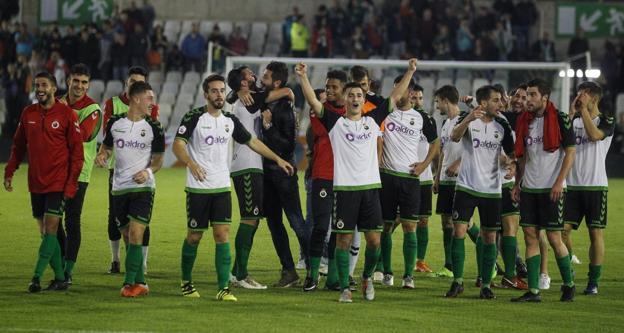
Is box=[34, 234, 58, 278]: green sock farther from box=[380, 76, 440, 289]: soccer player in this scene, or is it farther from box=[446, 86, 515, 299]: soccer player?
box=[446, 86, 515, 299]: soccer player

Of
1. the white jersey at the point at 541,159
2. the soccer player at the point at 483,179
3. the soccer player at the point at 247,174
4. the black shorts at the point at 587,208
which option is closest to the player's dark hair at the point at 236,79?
the soccer player at the point at 247,174

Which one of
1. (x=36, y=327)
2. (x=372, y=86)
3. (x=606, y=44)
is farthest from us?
(x=606, y=44)

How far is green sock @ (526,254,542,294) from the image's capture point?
11.5 meters

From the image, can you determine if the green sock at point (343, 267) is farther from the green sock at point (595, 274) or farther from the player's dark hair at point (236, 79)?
the green sock at point (595, 274)

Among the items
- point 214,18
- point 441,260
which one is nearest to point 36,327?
point 441,260

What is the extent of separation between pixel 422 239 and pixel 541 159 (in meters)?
2.34

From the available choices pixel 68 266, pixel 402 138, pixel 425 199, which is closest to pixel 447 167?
pixel 425 199

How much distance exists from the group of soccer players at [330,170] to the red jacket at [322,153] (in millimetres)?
13

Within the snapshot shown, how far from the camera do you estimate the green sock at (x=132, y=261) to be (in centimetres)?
1126

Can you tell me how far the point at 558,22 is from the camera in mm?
33438

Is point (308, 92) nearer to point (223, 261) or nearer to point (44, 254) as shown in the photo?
point (223, 261)

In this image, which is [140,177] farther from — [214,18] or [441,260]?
[214,18]

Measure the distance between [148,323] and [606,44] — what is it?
23.0m

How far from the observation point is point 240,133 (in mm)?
11344
